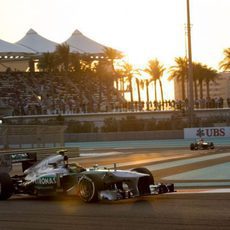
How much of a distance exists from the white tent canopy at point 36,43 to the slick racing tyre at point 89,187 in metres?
93.9

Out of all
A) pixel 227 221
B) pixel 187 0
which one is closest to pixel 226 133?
pixel 187 0

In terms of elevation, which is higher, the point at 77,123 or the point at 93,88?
the point at 93,88

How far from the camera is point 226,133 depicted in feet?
151

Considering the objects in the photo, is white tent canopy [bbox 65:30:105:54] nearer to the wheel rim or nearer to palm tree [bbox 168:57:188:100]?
palm tree [bbox 168:57:188:100]

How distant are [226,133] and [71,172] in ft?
113

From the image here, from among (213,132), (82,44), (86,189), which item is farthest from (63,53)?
(86,189)

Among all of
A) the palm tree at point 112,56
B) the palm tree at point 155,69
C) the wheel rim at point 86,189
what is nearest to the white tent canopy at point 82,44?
the palm tree at point 112,56

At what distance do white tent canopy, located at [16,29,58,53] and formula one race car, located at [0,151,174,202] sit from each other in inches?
3639

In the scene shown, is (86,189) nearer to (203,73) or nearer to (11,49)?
(203,73)

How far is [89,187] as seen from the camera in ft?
40.0

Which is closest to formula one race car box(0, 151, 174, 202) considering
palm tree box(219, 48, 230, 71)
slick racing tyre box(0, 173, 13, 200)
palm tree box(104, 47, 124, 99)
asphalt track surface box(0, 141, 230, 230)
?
slick racing tyre box(0, 173, 13, 200)

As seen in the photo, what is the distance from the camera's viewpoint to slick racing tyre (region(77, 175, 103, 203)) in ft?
39.4

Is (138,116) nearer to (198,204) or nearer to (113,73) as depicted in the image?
(113,73)

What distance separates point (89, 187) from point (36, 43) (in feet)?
325
